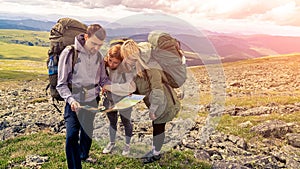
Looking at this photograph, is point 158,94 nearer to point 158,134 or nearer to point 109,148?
point 158,134

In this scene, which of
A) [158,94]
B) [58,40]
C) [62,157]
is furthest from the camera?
[62,157]

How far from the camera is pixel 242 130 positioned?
51.2 feet

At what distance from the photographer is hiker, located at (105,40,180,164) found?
7625 millimetres

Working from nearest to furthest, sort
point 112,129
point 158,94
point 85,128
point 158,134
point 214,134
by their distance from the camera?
point 158,94
point 85,128
point 158,134
point 112,129
point 214,134

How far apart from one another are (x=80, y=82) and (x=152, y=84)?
180 cm

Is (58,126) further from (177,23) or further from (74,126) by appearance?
(177,23)

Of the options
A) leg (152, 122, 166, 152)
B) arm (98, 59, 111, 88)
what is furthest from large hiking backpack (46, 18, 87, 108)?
leg (152, 122, 166, 152)

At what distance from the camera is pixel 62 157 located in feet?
37.0

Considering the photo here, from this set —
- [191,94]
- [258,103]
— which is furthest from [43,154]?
[258,103]

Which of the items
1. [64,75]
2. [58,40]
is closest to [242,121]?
[58,40]

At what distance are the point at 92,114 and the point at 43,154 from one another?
454 cm

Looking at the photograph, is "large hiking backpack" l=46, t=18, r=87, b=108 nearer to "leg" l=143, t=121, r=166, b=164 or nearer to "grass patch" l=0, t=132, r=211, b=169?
"leg" l=143, t=121, r=166, b=164

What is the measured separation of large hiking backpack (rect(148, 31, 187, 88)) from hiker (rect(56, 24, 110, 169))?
49.0 inches

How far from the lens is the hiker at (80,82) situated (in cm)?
757
